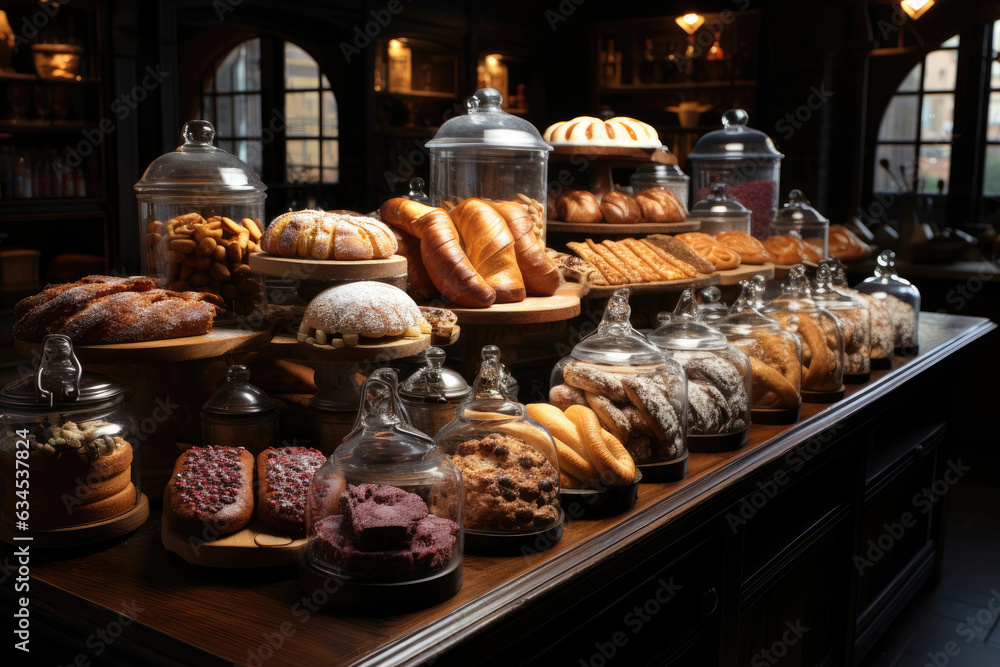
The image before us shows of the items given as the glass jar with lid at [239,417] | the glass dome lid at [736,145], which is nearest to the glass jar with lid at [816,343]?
the glass jar with lid at [239,417]

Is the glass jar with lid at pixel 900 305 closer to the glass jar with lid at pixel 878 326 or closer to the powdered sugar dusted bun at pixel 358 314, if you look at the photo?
the glass jar with lid at pixel 878 326

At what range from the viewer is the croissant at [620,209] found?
2801 millimetres

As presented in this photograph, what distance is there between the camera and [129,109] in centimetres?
502

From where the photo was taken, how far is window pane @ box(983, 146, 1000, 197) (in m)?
6.03

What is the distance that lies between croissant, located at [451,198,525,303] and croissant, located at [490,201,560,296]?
37 millimetres

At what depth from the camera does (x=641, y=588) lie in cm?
151

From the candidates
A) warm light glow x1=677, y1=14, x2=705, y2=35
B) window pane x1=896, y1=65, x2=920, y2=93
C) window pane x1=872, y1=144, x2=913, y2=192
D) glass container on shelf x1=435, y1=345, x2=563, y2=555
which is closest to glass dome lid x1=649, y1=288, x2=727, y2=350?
glass container on shelf x1=435, y1=345, x2=563, y2=555

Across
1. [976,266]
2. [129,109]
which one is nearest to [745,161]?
[976,266]

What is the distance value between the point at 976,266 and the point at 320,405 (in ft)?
16.0

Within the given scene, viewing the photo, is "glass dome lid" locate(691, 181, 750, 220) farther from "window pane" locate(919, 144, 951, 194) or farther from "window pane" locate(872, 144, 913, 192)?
"window pane" locate(919, 144, 951, 194)

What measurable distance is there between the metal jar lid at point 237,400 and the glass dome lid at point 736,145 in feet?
8.40

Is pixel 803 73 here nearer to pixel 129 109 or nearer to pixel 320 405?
pixel 129 109

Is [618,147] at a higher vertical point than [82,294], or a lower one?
higher

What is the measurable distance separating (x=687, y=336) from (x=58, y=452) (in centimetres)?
121
